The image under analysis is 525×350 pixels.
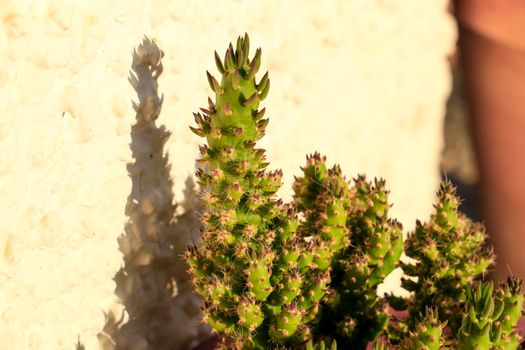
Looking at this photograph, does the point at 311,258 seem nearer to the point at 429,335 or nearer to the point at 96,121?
the point at 429,335

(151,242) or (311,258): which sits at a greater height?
(151,242)

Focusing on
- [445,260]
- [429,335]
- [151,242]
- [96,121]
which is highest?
[96,121]

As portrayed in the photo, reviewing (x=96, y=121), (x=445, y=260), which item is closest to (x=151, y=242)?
(x=96, y=121)

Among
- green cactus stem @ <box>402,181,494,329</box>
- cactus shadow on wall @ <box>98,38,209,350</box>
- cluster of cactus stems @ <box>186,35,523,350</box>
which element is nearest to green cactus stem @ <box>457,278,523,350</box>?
cluster of cactus stems @ <box>186,35,523,350</box>

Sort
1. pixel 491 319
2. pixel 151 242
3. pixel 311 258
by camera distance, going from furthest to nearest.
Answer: pixel 151 242
pixel 311 258
pixel 491 319

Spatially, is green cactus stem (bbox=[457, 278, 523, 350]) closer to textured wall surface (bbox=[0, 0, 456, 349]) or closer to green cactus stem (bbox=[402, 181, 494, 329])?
green cactus stem (bbox=[402, 181, 494, 329])

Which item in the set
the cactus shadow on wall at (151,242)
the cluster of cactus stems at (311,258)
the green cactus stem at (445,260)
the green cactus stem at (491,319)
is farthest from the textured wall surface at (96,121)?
the green cactus stem at (491,319)
